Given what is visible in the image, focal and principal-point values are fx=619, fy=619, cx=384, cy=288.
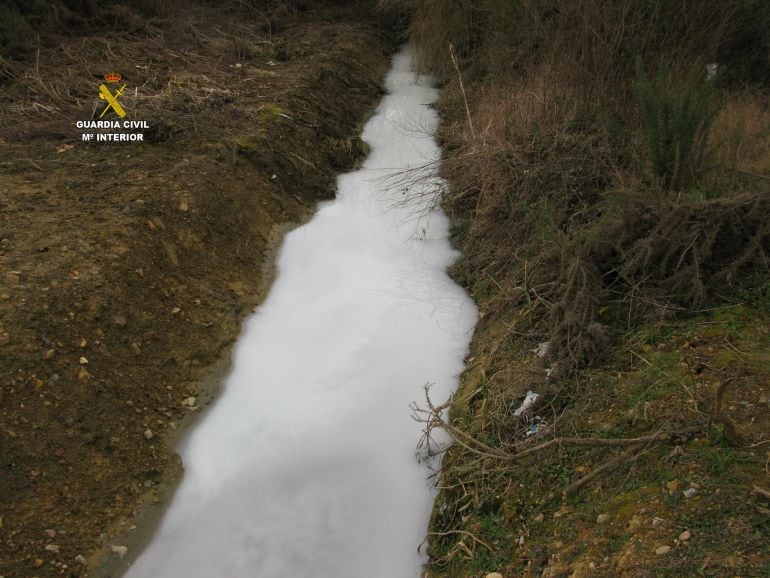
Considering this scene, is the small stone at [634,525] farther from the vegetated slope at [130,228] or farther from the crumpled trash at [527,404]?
the vegetated slope at [130,228]

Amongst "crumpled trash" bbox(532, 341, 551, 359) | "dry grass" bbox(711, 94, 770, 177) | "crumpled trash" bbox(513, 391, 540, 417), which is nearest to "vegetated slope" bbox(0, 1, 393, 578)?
"crumpled trash" bbox(513, 391, 540, 417)

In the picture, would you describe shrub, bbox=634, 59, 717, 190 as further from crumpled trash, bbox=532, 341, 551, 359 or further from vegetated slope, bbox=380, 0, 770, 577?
crumpled trash, bbox=532, 341, 551, 359

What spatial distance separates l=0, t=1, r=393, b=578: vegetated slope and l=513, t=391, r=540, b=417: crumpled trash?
189cm

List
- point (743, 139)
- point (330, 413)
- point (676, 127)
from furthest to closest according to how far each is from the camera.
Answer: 1. point (743, 139)
2. point (330, 413)
3. point (676, 127)

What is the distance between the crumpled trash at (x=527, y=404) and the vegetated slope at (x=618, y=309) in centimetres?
3

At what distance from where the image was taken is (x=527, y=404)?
3.37 metres

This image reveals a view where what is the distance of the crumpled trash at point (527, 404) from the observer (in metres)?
3.35

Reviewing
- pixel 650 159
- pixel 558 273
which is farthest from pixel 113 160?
pixel 650 159

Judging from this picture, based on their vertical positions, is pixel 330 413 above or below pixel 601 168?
below

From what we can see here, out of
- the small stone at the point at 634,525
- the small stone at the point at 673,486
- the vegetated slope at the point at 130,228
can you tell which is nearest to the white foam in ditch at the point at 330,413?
the vegetated slope at the point at 130,228

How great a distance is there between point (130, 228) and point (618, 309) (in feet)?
10.6

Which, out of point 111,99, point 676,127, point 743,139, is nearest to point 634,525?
point 676,127

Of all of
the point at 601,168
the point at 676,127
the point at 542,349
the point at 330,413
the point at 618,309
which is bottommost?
the point at 330,413

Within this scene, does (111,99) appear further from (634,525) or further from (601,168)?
(634,525)
